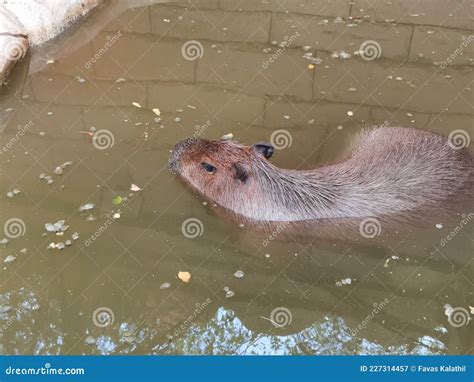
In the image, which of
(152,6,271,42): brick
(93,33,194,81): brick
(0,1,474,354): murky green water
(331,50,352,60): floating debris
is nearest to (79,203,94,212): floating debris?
(0,1,474,354): murky green water

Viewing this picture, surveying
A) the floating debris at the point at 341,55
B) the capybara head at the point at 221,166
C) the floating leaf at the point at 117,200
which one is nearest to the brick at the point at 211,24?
the floating debris at the point at 341,55

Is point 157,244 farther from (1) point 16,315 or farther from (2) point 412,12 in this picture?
(2) point 412,12

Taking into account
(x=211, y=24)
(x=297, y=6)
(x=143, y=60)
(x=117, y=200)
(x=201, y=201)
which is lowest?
(x=201, y=201)

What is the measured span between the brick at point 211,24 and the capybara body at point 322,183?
2988 mm

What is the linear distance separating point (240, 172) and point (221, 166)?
264 mm

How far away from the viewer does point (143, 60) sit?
7.59 m

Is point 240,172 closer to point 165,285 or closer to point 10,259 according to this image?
point 165,285

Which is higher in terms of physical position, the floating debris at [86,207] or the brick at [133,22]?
the brick at [133,22]

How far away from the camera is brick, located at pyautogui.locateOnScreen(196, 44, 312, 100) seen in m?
7.29

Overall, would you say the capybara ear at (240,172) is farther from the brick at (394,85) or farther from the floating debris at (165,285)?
the brick at (394,85)

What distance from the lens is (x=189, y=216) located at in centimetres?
556

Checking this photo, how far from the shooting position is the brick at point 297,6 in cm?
877

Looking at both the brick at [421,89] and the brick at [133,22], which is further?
A: the brick at [133,22]

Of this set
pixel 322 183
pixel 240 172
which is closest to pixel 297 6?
pixel 322 183
